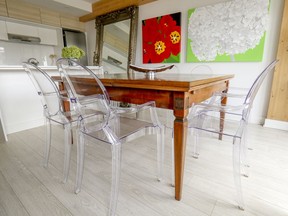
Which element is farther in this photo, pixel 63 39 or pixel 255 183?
pixel 63 39

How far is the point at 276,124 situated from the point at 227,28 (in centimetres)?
150

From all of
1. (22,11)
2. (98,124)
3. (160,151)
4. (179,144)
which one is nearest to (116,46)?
(22,11)

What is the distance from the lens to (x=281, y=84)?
2.08m

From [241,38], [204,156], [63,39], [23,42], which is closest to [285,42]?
[241,38]

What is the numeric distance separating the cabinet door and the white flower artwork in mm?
3231

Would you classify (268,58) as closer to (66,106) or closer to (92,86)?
(92,86)

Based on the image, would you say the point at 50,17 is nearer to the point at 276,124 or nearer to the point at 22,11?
the point at 22,11

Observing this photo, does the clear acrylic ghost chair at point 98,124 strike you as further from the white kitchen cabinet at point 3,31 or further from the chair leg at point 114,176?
the white kitchen cabinet at point 3,31

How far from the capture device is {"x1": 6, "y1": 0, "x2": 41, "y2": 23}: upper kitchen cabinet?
3188mm

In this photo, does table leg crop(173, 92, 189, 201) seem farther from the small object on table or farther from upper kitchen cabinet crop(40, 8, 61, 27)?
upper kitchen cabinet crop(40, 8, 61, 27)

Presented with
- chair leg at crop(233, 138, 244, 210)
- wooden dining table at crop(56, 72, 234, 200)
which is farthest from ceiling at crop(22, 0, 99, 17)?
chair leg at crop(233, 138, 244, 210)

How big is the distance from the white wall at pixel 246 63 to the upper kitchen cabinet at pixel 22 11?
2343 millimetres

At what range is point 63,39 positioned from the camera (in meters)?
4.02

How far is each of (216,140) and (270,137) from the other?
67cm
